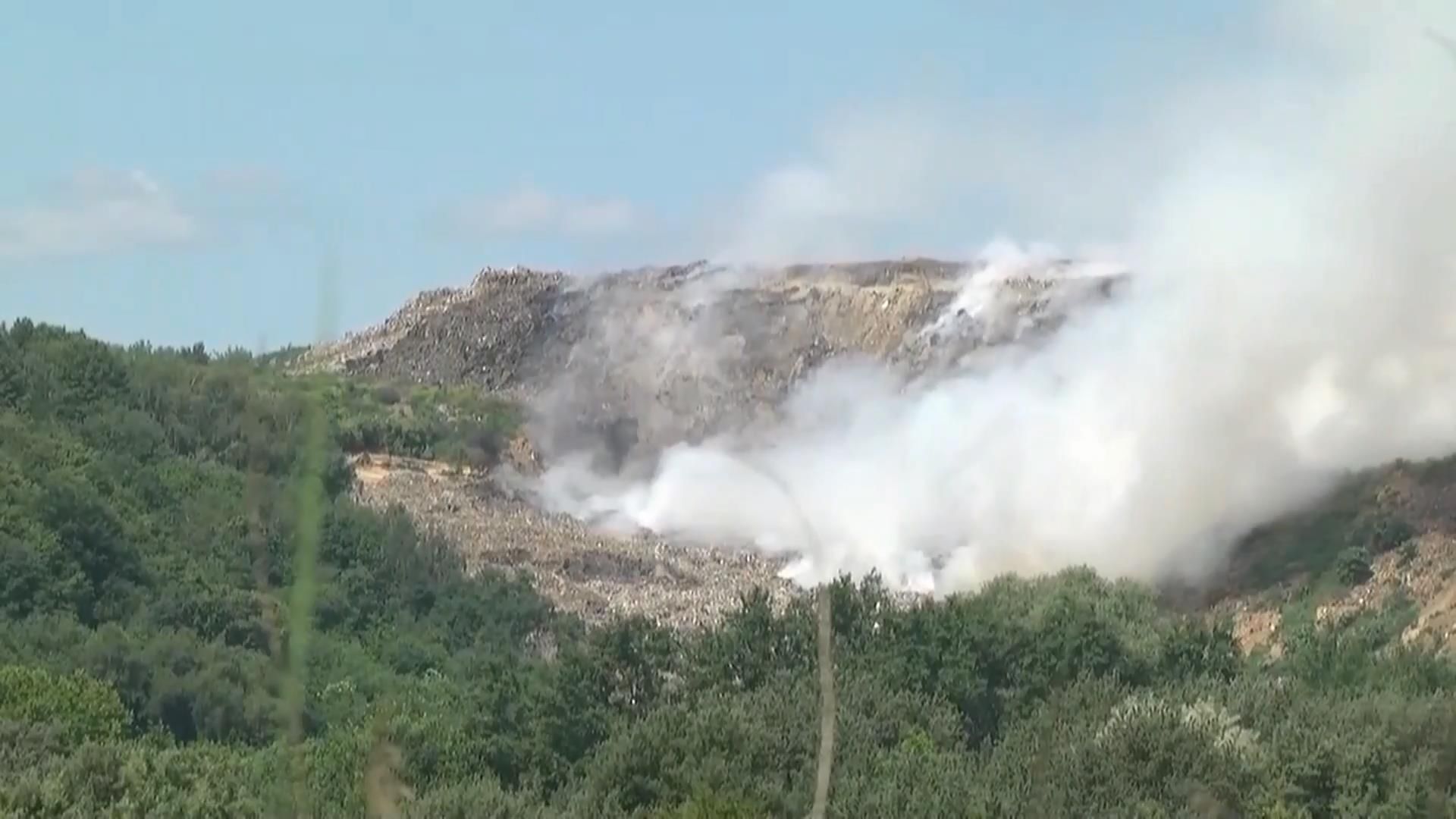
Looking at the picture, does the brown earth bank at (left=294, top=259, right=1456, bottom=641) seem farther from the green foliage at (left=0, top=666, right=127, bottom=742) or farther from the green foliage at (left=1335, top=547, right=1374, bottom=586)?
the green foliage at (left=0, top=666, right=127, bottom=742)

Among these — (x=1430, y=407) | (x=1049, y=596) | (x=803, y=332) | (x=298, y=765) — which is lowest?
(x=298, y=765)

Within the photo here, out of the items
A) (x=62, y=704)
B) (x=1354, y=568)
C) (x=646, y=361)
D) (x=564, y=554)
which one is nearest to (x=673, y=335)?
(x=646, y=361)

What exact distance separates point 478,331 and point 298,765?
301 ft

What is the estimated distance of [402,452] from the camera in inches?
3027

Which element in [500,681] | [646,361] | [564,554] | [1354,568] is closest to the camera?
[500,681]

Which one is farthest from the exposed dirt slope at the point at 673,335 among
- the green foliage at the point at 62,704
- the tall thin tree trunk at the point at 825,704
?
the tall thin tree trunk at the point at 825,704

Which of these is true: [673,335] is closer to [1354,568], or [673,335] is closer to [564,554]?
[564,554]

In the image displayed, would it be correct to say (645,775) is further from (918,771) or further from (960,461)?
(960,461)

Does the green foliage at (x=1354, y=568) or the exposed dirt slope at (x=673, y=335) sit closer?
the green foliage at (x=1354, y=568)

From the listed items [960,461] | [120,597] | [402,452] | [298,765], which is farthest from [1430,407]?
[298,765]

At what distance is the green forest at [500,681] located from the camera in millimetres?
4430

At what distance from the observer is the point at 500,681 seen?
34.9m

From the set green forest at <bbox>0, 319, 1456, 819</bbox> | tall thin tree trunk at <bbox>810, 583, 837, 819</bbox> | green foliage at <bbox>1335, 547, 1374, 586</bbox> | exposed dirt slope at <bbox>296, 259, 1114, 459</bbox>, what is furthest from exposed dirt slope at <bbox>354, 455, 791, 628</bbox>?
tall thin tree trunk at <bbox>810, 583, 837, 819</bbox>

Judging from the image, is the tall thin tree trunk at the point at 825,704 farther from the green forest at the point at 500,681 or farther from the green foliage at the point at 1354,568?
the green foliage at the point at 1354,568
